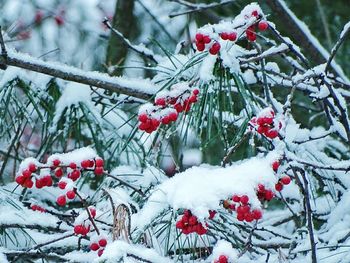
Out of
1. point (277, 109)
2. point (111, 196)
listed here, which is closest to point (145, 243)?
point (111, 196)

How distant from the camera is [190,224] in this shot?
1.44 metres

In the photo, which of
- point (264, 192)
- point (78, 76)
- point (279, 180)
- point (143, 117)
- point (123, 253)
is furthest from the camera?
point (78, 76)

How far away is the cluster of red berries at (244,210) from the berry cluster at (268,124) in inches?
7.1

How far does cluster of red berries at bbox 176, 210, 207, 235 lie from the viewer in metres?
1.44

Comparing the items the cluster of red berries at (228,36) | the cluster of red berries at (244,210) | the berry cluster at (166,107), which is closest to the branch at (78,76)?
the berry cluster at (166,107)

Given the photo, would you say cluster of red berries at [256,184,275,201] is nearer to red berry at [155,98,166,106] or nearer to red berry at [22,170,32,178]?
red berry at [155,98,166,106]

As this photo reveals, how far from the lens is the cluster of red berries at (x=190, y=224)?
56.7 inches

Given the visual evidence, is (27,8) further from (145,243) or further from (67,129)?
(145,243)

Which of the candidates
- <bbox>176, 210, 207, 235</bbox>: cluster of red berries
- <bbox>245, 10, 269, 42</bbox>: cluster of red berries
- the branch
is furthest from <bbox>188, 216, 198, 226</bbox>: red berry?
the branch

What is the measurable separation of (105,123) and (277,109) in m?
0.86

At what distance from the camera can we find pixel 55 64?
2.13m

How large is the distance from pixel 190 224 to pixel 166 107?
39 centimetres

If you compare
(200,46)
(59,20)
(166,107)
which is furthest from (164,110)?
(59,20)

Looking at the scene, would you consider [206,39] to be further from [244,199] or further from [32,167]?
[32,167]
